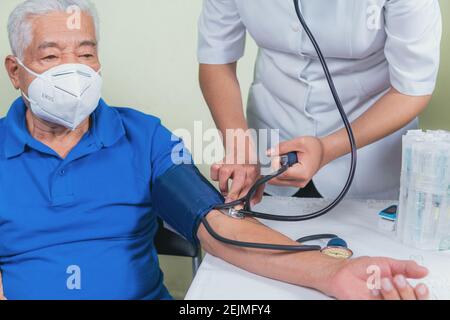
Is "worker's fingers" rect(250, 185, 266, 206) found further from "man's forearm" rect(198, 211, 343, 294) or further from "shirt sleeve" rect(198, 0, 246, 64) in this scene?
"shirt sleeve" rect(198, 0, 246, 64)

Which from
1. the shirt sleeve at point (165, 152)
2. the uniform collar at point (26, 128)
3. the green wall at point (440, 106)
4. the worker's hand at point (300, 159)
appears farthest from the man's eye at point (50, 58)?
the green wall at point (440, 106)

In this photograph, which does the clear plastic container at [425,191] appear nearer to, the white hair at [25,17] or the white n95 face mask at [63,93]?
the white n95 face mask at [63,93]

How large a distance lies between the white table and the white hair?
651 millimetres

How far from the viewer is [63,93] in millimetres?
1211

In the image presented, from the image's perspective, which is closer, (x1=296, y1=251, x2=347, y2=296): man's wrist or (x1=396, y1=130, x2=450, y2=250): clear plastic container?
(x1=296, y1=251, x2=347, y2=296): man's wrist

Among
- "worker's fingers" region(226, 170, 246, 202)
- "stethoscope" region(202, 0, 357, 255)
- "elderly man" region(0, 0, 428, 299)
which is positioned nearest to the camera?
"stethoscope" region(202, 0, 357, 255)

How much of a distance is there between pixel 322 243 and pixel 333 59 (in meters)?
0.44

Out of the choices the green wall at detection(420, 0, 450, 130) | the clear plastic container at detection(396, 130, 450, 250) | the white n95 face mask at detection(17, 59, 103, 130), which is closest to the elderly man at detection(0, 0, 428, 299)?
the white n95 face mask at detection(17, 59, 103, 130)

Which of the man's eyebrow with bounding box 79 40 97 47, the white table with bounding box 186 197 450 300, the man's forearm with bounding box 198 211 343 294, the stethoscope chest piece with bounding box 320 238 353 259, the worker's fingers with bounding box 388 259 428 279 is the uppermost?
the man's eyebrow with bounding box 79 40 97 47

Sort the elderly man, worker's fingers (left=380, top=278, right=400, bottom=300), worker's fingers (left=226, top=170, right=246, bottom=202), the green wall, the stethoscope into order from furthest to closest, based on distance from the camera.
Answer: the green wall < the elderly man < worker's fingers (left=226, top=170, right=246, bottom=202) < the stethoscope < worker's fingers (left=380, top=278, right=400, bottom=300)

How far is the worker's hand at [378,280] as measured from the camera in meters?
0.84

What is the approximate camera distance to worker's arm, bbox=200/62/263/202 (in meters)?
1.13

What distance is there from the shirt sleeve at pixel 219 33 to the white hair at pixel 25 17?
1.04 feet

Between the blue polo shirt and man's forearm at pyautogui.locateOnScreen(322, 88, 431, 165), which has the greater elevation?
man's forearm at pyautogui.locateOnScreen(322, 88, 431, 165)
